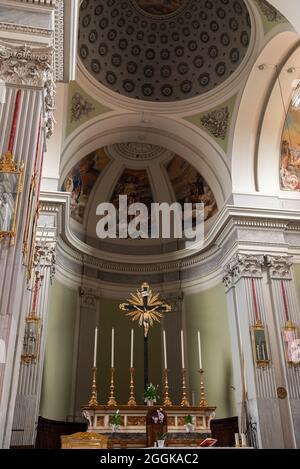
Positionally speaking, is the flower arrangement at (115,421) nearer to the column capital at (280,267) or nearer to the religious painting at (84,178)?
the column capital at (280,267)

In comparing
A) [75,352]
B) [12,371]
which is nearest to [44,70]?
[12,371]

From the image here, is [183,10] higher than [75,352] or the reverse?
higher

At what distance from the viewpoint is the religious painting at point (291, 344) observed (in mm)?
9273

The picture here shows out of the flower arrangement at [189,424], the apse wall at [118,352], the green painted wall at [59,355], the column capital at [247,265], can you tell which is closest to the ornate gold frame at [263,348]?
the column capital at [247,265]

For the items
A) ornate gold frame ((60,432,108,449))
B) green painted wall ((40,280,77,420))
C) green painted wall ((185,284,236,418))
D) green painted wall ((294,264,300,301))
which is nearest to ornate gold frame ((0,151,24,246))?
ornate gold frame ((60,432,108,449))

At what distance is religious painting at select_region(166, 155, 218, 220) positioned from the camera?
13148 millimetres

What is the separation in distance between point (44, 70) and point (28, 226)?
2.18m

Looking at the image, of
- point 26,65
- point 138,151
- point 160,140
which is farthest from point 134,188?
point 26,65

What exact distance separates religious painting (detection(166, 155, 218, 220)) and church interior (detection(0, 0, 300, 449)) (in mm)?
48

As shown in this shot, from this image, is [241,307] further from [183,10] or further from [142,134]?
[183,10]

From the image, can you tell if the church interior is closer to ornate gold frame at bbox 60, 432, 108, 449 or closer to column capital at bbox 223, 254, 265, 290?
column capital at bbox 223, 254, 265, 290

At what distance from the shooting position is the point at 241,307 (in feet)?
33.0

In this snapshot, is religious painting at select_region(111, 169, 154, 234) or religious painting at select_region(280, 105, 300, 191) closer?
religious painting at select_region(280, 105, 300, 191)
